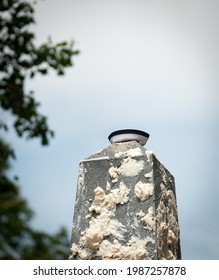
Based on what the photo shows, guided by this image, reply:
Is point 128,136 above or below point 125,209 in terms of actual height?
above

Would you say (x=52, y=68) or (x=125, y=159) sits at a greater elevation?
(x=52, y=68)

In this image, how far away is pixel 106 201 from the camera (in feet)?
6.02

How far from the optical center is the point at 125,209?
1.79 meters

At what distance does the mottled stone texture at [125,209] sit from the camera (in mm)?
1708

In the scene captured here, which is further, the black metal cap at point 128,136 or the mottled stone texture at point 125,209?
the black metal cap at point 128,136

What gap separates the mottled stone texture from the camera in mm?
1708

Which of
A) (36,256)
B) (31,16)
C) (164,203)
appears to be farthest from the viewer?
(31,16)

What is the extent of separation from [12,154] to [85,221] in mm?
526

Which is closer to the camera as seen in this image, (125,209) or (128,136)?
(125,209)

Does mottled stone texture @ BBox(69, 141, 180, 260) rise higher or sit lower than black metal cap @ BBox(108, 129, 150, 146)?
lower

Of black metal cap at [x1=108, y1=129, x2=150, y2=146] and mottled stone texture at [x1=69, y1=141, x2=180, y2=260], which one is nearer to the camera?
mottled stone texture at [x1=69, y1=141, x2=180, y2=260]

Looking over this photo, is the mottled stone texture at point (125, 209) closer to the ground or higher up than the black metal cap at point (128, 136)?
closer to the ground

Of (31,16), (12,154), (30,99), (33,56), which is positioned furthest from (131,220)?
(31,16)
